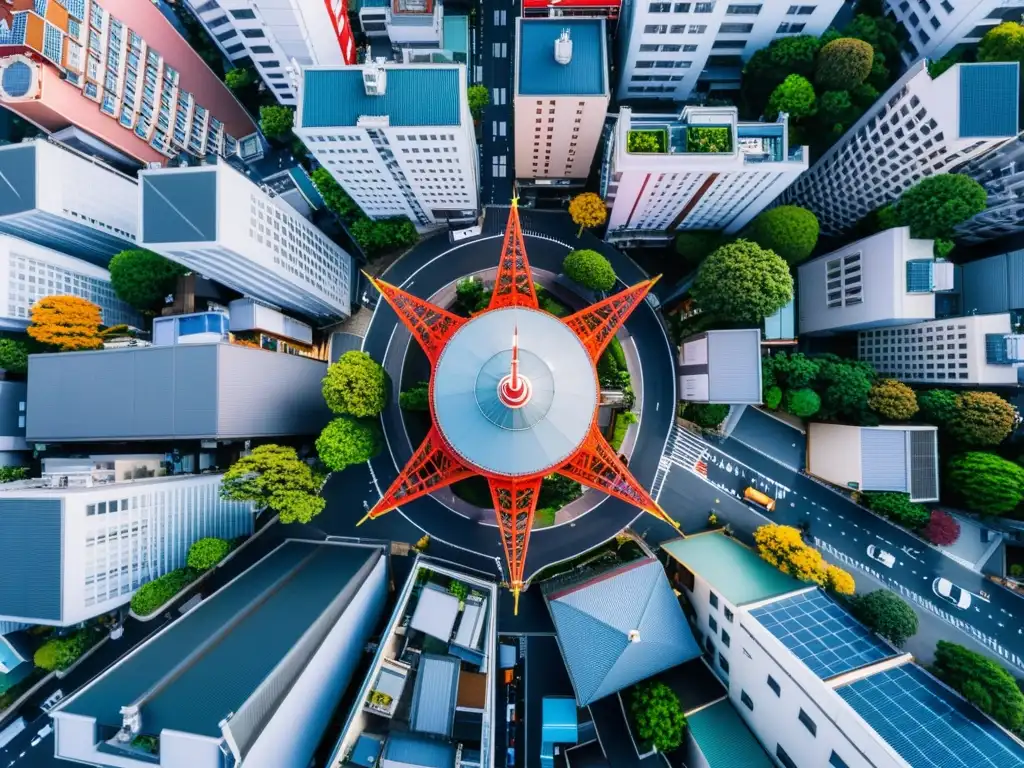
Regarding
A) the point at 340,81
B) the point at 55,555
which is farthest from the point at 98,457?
the point at 340,81

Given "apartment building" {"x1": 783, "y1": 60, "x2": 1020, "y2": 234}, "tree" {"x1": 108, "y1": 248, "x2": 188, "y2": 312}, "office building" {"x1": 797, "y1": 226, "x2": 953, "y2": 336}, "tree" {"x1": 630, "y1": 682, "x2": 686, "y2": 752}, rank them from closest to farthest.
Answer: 1. "apartment building" {"x1": 783, "y1": 60, "x2": 1020, "y2": 234}
2. "tree" {"x1": 630, "y1": 682, "x2": 686, "y2": 752}
3. "office building" {"x1": 797, "y1": 226, "x2": 953, "y2": 336}
4. "tree" {"x1": 108, "y1": 248, "x2": 188, "y2": 312}

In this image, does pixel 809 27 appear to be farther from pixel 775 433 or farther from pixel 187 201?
pixel 187 201

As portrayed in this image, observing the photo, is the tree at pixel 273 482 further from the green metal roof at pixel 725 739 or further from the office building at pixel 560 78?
the green metal roof at pixel 725 739

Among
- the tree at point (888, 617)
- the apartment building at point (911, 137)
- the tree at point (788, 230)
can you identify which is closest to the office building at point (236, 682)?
the tree at point (888, 617)

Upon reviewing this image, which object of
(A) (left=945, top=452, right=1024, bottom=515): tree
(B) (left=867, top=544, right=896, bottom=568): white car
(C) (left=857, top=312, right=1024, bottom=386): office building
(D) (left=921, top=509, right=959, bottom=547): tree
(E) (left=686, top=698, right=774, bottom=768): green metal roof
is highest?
(C) (left=857, top=312, right=1024, bottom=386): office building

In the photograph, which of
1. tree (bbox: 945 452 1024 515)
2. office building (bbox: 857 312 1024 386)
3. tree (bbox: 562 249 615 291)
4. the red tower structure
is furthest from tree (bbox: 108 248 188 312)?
tree (bbox: 945 452 1024 515)

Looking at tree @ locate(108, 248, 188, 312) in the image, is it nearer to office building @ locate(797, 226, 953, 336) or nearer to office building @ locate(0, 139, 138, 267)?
office building @ locate(0, 139, 138, 267)

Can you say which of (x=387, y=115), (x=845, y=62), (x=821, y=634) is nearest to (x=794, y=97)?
(x=845, y=62)
